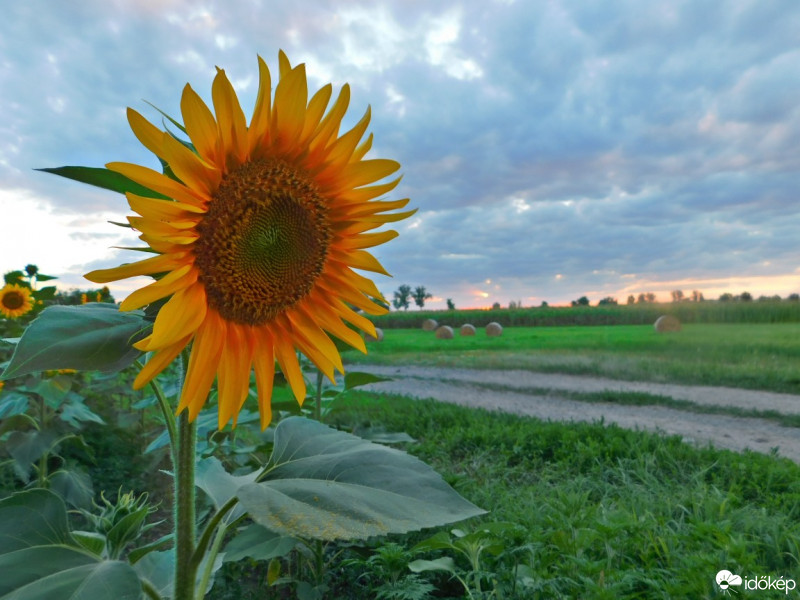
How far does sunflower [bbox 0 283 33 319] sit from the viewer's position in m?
4.84

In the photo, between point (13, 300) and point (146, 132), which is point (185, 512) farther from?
point (13, 300)

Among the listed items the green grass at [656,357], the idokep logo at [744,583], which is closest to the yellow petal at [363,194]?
the idokep logo at [744,583]

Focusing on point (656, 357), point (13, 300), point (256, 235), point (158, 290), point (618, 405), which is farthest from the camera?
point (656, 357)

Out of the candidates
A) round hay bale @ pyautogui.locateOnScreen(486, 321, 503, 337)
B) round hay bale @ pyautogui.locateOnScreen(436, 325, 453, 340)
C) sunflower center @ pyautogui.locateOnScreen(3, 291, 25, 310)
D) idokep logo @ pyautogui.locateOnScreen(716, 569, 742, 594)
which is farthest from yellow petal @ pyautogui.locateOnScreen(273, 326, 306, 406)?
round hay bale @ pyautogui.locateOnScreen(486, 321, 503, 337)

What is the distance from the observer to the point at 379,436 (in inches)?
110

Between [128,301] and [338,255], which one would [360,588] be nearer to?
[338,255]

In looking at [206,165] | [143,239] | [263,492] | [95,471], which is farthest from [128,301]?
[95,471]

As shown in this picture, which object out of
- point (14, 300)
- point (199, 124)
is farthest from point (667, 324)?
point (199, 124)

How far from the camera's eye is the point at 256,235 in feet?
3.92

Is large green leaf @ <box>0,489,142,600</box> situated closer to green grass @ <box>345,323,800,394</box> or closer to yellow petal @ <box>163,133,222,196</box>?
yellow petal @ <box>163,133,222,196</box>

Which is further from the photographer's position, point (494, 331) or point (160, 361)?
point (494, 331)

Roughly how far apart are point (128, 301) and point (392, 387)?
959 cm

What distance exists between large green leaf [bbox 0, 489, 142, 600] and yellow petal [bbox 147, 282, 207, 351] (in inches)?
17.7

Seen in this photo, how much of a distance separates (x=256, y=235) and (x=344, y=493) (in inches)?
21.8
